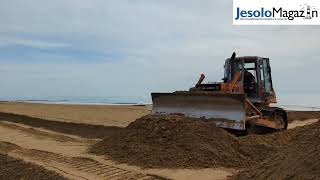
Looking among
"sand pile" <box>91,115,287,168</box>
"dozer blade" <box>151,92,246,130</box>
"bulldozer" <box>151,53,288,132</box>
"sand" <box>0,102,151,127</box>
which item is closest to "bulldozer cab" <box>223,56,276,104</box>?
"bulldozer" <box>151,53,288,132</box>

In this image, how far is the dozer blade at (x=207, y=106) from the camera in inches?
587

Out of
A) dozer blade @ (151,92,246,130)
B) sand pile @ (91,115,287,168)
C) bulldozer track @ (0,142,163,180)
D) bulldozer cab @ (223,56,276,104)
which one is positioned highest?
bulldozer cab @ (223,56,276,104)

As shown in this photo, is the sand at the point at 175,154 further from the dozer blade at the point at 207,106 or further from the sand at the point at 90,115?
the sand at the point at 90,115

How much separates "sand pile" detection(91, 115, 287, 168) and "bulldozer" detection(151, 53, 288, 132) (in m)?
1.44

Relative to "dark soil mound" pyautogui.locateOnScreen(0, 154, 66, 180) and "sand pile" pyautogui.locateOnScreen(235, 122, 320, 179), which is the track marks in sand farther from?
"sand pile" pyautogui.locateOnScreen(235, 122, 320, 179)

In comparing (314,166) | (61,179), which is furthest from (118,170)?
(314,166)

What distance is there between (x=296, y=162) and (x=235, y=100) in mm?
6918

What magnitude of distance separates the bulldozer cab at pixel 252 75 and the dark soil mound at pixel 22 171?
7.65 m

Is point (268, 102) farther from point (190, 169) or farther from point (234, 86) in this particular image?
point (190, 169)

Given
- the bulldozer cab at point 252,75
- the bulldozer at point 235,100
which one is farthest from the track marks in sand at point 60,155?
the bulldozer cab at point 252,75

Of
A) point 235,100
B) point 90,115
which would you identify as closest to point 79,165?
point 235,100

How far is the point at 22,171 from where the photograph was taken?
41.4 ft

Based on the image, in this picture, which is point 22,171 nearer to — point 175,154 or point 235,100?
point 175,154

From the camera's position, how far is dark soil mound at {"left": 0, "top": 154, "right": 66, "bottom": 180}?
11.7 m
